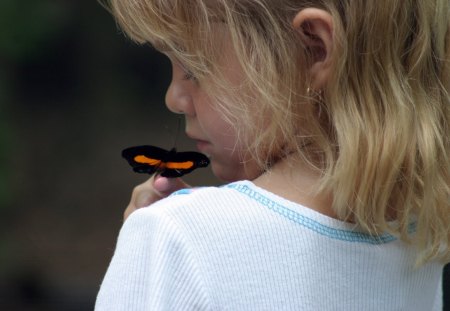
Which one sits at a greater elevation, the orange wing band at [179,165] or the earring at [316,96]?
the earring at [316,96]

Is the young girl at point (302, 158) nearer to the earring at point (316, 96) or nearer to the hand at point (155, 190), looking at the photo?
the earring at point (316, 96)

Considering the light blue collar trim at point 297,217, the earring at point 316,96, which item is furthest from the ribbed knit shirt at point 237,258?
the earring at point 316,96

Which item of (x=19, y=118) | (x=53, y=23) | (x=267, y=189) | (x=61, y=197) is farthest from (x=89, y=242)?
(x=267, y=189)

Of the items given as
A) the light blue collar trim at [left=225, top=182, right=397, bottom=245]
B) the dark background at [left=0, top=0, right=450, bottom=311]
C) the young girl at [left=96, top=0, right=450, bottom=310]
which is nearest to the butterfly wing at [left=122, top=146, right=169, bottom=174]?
the young girl at [left=96, top=0, right=450, bottom=310]

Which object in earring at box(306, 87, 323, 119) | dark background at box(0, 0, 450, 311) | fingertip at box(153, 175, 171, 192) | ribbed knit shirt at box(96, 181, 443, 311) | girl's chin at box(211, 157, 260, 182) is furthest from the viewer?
dark background at box(0, 0, 450, 311)

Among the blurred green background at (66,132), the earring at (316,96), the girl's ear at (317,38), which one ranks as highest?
the girl's ear at (317,38)

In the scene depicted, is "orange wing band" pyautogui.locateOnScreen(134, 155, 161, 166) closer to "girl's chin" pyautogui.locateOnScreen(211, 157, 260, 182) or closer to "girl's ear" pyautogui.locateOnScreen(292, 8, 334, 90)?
"girl's chin" pyautogui.locateOnScreen(211, 157, 260, 182)

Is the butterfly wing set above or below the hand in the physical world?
above

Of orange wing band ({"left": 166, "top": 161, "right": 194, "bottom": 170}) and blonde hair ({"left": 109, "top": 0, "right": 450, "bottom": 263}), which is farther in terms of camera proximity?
orange wing band ({"left": 166, "top": 161, "right": 194, "bottom": 170})

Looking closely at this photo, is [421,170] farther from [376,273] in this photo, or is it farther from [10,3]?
[10,3]

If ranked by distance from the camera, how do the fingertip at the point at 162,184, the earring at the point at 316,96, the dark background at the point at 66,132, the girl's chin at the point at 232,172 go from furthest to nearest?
the dark background at the point at 66,132, the fingertip at the point at 162,184, the girl's chin at the point at 232,172, the earring at the point at 316,96
